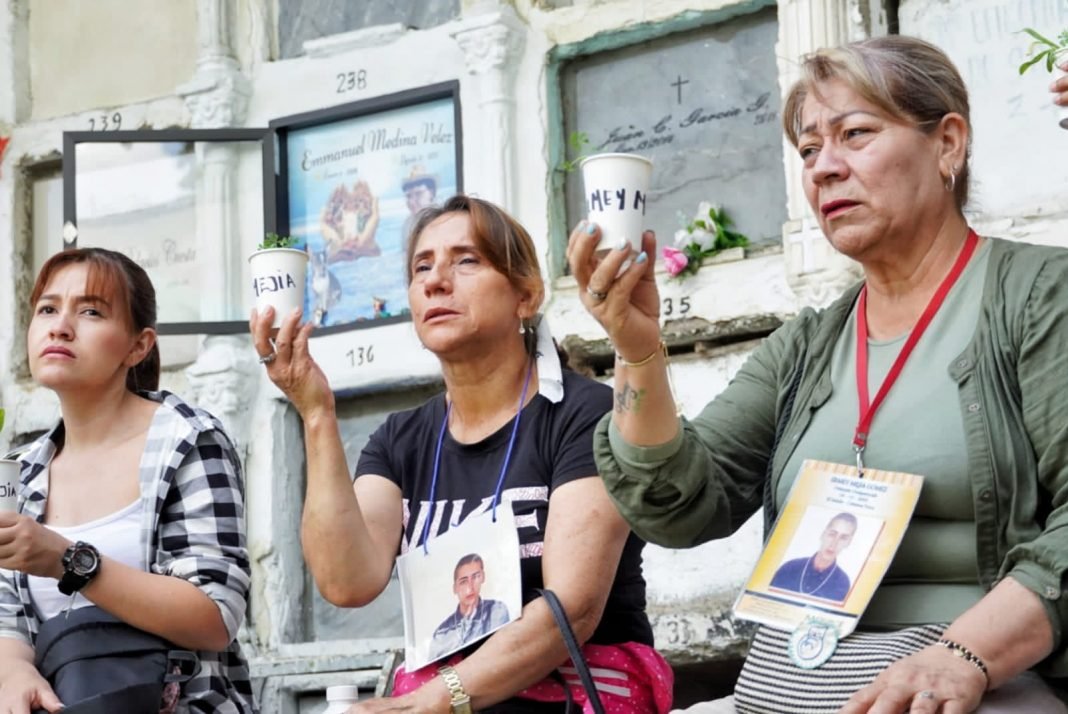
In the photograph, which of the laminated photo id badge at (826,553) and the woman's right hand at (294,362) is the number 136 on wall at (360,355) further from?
the laminated photo id badge at (826,553)

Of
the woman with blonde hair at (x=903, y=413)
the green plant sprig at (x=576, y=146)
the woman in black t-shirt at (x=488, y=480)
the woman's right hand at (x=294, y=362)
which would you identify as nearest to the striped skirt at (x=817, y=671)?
the woman with blonde hair at (x=903, y=413)

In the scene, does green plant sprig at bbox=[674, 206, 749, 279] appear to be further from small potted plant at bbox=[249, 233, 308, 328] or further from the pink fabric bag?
small potted plant at bbox=[249, 233, 308, 328]

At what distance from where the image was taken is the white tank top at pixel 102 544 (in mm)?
3186

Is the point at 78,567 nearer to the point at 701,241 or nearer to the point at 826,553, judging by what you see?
the point at 826,553

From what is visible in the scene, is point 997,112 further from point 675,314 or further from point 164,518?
point 164,518

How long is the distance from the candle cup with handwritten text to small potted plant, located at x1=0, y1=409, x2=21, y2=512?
4.47ft

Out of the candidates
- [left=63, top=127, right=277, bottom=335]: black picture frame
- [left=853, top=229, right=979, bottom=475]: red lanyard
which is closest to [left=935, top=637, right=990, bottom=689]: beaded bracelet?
[left=853, top=229, right=979, bottom=475]: red lanyard

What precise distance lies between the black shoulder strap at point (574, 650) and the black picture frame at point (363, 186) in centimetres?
325

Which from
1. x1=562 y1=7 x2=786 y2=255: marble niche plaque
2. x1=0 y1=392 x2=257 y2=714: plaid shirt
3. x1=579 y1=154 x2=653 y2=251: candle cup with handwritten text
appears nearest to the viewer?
x1=579 y1=154 x2=653 y2=251: candle cup with handwritten text

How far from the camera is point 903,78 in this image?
7.75 feet

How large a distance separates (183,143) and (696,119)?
6.48ft

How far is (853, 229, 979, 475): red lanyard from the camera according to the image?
2.32 metres

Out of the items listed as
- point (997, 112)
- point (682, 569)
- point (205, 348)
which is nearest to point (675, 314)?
point (682, 569)

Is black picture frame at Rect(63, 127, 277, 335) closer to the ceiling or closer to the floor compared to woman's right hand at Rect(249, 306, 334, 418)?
closer to the ceiling
